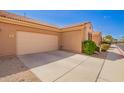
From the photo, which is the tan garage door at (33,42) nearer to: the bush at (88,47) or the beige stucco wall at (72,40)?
the beige stucco wall at (72,40)

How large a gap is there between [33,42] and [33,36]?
632 millimetres

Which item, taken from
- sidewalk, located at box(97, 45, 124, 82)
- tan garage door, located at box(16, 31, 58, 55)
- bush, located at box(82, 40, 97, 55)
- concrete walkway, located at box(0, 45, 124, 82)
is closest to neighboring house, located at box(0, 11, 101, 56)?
tan garage door, located at box(16, 31, 58, 55)

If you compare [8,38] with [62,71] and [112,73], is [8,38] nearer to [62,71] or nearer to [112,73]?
[62,71]

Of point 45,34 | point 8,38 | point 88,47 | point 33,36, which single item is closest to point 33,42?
point 33,36

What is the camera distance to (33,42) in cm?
1012

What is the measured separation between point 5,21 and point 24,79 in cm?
594

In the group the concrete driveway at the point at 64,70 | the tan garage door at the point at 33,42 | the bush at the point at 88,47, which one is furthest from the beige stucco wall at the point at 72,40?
the concrete driveway at the point at 64,70

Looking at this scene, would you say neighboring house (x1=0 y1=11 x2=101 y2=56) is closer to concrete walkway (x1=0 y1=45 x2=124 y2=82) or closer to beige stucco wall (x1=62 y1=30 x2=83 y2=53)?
beige stucco wall (x1=62 y1=30 x2=83 y2=53)

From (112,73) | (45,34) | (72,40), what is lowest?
(112,73)
